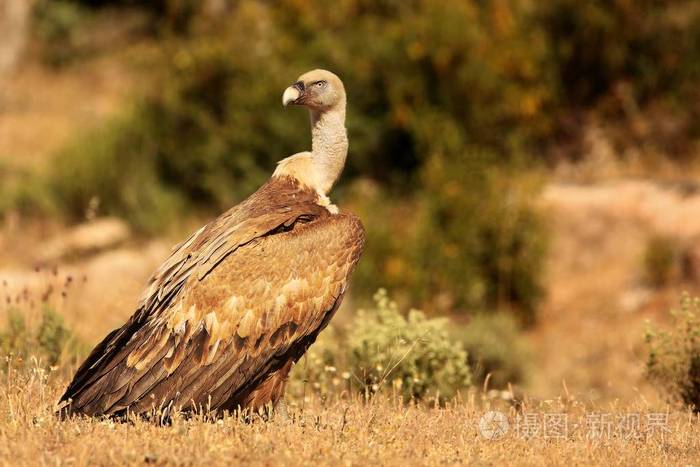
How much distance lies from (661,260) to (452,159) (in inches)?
159

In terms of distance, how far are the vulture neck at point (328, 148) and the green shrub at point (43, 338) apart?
243 cm

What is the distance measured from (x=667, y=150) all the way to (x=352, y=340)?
12986 mm

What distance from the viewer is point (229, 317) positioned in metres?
6.97

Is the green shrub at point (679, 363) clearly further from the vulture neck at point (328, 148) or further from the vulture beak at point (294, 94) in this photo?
the vulture beak at point (294, 94)

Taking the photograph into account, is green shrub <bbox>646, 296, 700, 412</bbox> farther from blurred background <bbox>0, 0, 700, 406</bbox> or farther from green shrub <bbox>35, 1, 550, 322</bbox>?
green shrub <bbox>35, 1, 550, 322</bbox>

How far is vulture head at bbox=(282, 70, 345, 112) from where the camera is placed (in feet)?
26.3

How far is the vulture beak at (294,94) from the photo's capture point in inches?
308

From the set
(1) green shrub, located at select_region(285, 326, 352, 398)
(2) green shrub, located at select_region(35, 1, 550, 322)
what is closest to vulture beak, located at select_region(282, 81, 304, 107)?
(1) green shrub, located at select_region(285, 326, 352, 398)

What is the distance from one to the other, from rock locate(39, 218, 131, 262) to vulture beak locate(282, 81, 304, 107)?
13066mm

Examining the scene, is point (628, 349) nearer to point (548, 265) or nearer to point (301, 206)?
point (548, 265)

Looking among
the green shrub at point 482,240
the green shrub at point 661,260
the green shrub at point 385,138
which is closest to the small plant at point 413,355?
the green shrub at point 385,138

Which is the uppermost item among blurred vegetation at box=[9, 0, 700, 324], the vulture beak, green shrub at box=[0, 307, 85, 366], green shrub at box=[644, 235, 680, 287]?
blurred vegetation at box=[9, 0, 700, 324]

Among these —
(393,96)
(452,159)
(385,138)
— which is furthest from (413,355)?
(385,138)

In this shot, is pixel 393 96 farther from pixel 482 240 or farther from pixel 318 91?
pixel 318 91
